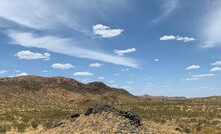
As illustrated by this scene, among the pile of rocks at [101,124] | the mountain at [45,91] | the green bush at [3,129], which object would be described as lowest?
the green bush at [3,129]

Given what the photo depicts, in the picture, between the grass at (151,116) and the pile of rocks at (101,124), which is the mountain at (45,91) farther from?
the pile of rocks at (101,124)

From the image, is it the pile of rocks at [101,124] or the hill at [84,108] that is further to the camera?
the hill at [84,108]

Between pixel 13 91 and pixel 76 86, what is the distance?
36.3 meters

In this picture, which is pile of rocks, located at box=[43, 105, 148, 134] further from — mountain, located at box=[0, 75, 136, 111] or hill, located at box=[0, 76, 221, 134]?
mountain, located at box=[0, 75, 136, 111]

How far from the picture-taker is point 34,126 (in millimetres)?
34688

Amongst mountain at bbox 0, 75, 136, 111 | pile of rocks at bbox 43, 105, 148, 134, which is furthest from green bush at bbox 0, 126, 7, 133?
mountain at bbox 0, 75, 136, 111

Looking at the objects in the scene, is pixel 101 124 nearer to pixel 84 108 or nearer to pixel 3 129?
pixel 3 129

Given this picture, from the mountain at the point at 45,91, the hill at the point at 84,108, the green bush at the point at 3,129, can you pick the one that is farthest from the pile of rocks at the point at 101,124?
the mountain at the point at 45,91

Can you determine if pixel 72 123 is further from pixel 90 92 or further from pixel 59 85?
pixel 90 92

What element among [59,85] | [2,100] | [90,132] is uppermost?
[59,85]

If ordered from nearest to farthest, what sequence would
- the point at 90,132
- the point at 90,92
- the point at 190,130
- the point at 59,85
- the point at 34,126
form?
1. the point at 90,132
2. the point at 190,130
3. the point at 34,126
4. the point at 59,85
5. the point at 90,92

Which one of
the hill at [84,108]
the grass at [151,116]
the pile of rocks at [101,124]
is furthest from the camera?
the grass at [151,116]

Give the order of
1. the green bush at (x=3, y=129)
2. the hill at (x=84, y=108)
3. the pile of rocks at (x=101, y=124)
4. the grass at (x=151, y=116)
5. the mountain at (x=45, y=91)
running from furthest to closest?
1. the mountain at (x=45, y=91)
2. the grass at (x=151, y=116)
3. the green bush at (x=3, y=129)
4. the hill at (x=84, y=108)
5. the pile of rocks at (x=101, y=124)

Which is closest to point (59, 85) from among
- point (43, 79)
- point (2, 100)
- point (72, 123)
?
point (43, 79)
